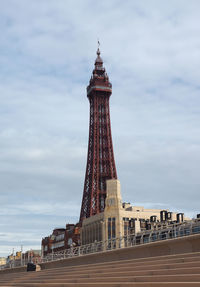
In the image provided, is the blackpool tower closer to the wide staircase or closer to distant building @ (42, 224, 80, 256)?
distant building @ (42, 224, 80, 256)

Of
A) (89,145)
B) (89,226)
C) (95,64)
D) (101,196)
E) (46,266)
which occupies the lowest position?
(46,266)

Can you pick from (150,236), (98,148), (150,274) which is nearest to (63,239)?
(98,148)

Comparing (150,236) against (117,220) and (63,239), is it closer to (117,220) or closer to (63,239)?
(117,220)

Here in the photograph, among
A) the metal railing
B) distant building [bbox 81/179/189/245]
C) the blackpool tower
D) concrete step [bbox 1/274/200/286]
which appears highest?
the blackpool tower

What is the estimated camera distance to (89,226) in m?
87.6

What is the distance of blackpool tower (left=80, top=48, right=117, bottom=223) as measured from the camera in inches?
4070

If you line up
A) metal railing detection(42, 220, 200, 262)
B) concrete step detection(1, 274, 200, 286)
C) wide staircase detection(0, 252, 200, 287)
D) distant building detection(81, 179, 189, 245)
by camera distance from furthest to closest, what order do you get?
1. distant building detection(81, 179, 189, 245)
2. metal railing detection(42, 220, 200, 262)
3. wide staircase detection(0, 252, 200, 287)
4. concrete step detection(1, 274, 200, 286)

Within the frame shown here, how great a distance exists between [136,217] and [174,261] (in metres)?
66.8

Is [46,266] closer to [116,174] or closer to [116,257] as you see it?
[116,257]

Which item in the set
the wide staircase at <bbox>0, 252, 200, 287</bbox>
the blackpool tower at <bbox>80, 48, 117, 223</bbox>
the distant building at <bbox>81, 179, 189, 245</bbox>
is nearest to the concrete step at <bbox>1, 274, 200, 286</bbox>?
the wide staircase at <bbox>0, 252, 200, 287</bbox>

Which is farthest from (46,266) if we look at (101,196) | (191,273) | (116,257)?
(101,196)

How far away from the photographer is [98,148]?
4400 inches

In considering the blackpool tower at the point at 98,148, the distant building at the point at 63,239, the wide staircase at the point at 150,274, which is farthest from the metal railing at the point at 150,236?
the blackpool tower at the point at 98,148

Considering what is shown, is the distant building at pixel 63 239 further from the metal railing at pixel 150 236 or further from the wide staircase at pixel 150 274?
the wide staircase at pixel 150 274
